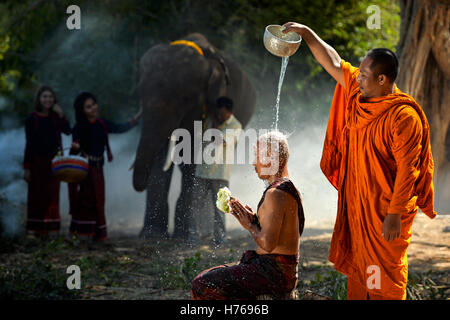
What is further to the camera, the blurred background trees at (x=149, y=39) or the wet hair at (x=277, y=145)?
the blurred background trees at (x=149, y=39)

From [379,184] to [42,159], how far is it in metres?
5.21

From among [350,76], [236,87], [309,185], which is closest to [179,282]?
[350,76]

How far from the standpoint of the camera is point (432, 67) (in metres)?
7.23

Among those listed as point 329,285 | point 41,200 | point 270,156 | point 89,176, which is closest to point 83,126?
point 89,176

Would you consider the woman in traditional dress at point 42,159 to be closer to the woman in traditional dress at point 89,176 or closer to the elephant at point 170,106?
the woman in traditional dress at point 89,176

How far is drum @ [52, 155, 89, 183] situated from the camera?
23.8 feet

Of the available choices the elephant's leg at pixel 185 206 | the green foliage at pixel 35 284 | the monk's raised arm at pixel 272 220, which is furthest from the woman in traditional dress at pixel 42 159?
the monk's raised arm at pixel 272 220

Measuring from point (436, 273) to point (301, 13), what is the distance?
6.00 meters

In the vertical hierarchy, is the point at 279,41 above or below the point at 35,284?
above

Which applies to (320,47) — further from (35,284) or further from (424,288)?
(35,284)

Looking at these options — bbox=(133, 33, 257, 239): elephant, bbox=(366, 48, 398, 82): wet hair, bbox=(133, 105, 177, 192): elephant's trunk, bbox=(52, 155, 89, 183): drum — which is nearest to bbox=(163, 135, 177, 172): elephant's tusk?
bbox=(133, 33, 257, 239): elephant

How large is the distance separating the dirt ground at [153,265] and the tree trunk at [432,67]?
0.82 meters

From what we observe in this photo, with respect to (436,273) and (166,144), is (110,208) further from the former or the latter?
(436,273)

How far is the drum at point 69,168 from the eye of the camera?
7246 millimetres
